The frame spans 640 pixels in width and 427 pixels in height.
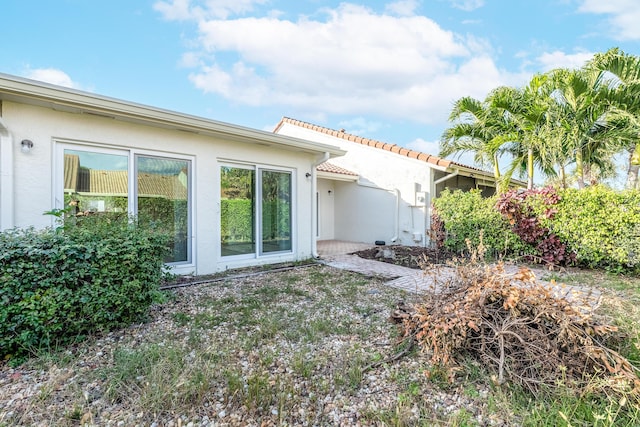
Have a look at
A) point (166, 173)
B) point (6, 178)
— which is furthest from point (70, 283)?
point (166, 173)

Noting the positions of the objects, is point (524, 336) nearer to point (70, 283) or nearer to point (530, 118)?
point (70, 283)

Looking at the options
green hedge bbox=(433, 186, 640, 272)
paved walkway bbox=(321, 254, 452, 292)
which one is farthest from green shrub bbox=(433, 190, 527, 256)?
paved walkway bbox=(321, 254, 452, 292)

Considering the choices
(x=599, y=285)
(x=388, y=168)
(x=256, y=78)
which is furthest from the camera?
(x=256, y=78)

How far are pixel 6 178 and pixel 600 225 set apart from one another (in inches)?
464

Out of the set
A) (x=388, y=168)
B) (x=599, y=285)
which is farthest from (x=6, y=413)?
(x=388, y=168)

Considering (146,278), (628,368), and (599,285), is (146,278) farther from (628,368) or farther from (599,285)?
(599,285)

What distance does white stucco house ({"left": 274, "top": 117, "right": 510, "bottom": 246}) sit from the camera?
11258 mm

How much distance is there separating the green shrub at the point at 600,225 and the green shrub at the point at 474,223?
98 centimetres

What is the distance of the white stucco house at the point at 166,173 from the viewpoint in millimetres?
4969

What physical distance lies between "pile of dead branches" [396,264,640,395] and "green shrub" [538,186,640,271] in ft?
18.2

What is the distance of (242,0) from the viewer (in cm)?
908

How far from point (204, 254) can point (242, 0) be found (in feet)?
24.7

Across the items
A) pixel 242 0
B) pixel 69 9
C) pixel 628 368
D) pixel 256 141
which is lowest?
pixel 628 368

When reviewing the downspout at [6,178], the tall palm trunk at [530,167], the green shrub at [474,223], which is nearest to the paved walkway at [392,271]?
the green shrub at [474,223]
